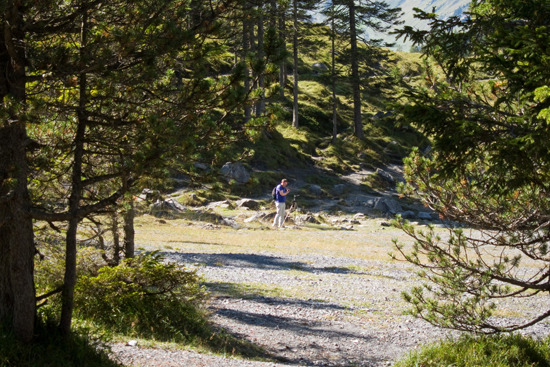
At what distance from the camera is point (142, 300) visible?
7.18 metres

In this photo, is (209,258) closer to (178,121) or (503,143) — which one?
(178,121)

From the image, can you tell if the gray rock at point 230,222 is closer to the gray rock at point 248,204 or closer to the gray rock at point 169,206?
the gray rock at point 169,206

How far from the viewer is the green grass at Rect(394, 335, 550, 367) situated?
20.9ft

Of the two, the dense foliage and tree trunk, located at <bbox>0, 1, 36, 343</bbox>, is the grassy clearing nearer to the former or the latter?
the dense foliage

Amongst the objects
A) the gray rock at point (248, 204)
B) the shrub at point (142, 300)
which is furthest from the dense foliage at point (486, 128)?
the gray rock at point (248, 204)

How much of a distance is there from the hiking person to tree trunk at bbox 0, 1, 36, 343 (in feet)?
47.9

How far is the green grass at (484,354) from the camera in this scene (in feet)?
20.9

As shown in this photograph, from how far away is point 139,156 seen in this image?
4.69m

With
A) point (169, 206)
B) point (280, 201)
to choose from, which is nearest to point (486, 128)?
point (280, 201)

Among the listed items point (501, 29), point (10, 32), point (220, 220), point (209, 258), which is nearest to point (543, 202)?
point (501, 29)

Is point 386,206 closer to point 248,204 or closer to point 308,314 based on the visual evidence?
point 248,204

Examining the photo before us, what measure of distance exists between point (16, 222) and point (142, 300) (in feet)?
8.75

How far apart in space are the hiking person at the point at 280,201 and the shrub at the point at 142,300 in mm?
12107

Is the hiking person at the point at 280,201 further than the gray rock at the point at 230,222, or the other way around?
the gray rock at the point at 230,222
